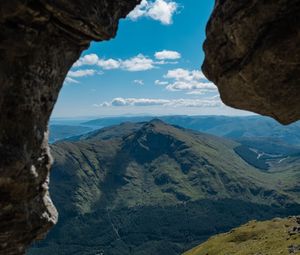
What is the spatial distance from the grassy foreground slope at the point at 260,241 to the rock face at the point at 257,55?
94.4m

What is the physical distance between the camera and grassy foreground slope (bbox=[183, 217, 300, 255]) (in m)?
133

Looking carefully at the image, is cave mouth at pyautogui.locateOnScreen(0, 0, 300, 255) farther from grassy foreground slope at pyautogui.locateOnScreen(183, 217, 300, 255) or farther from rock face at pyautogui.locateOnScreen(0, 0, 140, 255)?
grassy foreground slope at pyautogui.locateOnScreen(183, 217, 300, 255)

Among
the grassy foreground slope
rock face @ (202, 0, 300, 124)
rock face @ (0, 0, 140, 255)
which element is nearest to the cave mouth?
rock face @ (0, 0, 140, 255)

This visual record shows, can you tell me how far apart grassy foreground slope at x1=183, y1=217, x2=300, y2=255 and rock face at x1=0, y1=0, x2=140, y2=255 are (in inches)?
4083

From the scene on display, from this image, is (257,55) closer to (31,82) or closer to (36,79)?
(36,79)

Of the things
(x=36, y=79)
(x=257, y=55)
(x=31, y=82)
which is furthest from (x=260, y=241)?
(x=31, y=82)

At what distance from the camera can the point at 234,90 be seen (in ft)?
116

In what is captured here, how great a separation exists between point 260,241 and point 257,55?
479ft

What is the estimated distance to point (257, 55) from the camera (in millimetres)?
30516

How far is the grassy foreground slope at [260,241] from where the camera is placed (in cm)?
13275

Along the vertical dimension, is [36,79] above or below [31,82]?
above

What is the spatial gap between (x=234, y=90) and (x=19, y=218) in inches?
820

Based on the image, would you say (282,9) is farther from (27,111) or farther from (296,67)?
(27,111)

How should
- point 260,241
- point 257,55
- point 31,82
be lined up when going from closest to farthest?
point 31,82 → point 257,55 → point 260,241
